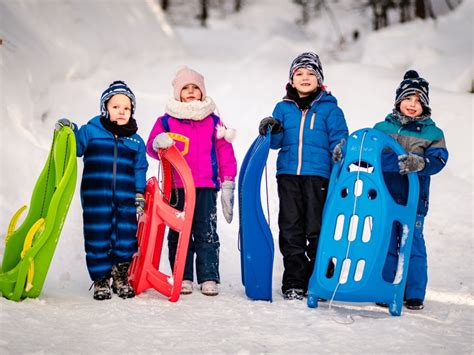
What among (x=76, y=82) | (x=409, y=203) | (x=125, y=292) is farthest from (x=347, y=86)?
(x=125, y=292)

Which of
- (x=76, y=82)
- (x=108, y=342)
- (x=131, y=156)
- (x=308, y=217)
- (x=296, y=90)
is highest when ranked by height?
(x=76, y=82)

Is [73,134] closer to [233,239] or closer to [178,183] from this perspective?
[178,183]

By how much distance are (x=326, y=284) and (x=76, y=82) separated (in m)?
5.97

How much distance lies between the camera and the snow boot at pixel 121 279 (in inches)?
154

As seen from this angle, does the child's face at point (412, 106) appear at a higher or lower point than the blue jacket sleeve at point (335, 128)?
higher

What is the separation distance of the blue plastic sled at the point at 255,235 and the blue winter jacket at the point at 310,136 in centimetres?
28

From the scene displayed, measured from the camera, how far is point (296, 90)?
174 inches

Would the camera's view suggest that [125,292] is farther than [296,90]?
No

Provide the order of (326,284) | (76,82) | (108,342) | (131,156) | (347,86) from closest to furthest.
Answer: (108,342), (326,284), (131,156), (76,82), (347,86)

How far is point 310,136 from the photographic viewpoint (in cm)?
425

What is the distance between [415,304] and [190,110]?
2.11 meters

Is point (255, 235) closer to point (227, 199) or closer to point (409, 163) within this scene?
point (227, 199)

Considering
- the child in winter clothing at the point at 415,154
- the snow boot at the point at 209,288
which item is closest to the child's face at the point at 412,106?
the child in winter clothing at the point at 415,154

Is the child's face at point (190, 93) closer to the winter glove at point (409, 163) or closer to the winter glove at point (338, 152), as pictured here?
the winter glove at point (338, 152)
